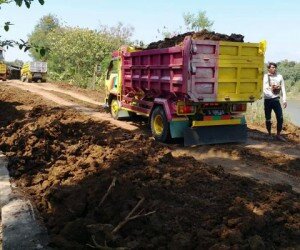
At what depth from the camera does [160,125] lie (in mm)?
9508

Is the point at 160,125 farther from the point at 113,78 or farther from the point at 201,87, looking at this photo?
the point at 113,78

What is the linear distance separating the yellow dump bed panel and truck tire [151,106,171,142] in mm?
1293

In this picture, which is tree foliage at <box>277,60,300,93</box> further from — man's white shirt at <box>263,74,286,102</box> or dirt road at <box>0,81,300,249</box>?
dirt road at <box>0,81,300,249</box>

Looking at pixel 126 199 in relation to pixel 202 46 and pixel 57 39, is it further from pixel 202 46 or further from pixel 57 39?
pixel 57 39

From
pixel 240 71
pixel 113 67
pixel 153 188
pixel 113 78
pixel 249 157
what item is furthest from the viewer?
pixel 113 67

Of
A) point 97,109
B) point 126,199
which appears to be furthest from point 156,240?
point 97,109

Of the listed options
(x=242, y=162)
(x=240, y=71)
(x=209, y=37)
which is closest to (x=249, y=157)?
(x=242, y=162)

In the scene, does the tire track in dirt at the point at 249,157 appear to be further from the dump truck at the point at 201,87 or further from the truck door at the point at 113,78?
the truck door at the point at 113,78

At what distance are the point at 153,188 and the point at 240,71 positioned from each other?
444 centimetres

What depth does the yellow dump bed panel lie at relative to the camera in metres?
8.60

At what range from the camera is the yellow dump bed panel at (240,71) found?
28.2 ft

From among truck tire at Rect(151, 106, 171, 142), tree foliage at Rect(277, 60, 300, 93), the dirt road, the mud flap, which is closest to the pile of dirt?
truck tire at Rect(151, 106, 171, 142)

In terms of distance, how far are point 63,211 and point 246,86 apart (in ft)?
17.8

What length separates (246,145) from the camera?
31.0 feet
